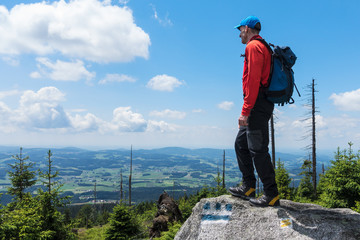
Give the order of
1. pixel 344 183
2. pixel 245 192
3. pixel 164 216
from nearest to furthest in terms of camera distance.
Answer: pixel 245 192
pixel 344 183
pixel 164 216

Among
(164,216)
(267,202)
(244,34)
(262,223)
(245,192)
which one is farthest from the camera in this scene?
(164,216)

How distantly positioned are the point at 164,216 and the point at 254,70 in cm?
1690

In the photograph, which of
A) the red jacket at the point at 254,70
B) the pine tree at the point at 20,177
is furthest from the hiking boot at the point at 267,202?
the pine tree at the point at 20,177

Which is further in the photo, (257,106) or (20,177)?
(20,177)

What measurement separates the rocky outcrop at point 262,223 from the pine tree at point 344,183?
23.7 feet

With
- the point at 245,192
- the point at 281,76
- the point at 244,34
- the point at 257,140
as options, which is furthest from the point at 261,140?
the point at 244,34

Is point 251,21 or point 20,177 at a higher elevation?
point 251,21

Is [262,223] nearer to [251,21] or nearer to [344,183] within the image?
[251,21]

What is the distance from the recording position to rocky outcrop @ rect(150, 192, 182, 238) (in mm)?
16866

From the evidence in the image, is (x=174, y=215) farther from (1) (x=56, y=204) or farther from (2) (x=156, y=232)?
(1) (x=56, y=204)

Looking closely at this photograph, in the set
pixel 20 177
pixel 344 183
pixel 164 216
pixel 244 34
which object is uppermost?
pixel 244 34

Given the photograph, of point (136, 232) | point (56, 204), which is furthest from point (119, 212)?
point (56, 204)

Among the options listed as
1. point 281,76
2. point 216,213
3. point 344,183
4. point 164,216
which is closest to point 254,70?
point 281,76

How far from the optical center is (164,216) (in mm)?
17984
